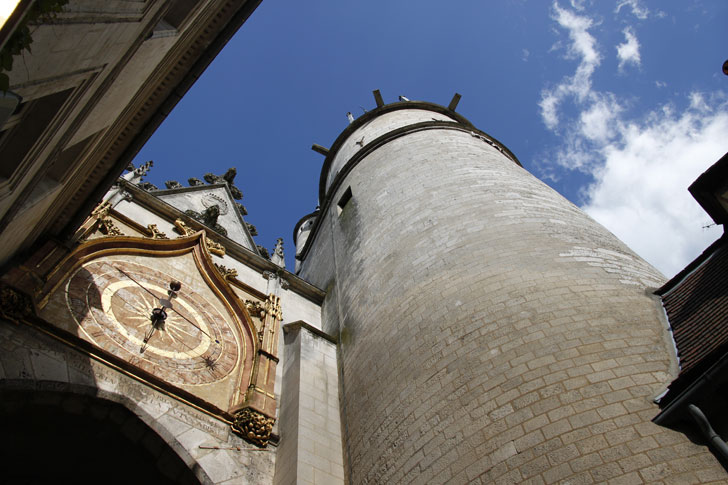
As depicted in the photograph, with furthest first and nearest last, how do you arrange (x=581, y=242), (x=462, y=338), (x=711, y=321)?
1. (x=581, y=242)
2. (x=462, y=338)
3. (x=711, y=321)

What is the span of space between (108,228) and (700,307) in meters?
7.20

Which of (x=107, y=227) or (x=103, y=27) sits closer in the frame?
(x=103, y=27)

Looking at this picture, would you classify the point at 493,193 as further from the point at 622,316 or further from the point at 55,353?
the point at 55,353

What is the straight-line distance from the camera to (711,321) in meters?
5.10

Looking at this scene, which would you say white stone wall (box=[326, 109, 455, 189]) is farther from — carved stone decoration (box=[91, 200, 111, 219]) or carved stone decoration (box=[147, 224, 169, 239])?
carved stone decoration (box=[91, 200, 111, 219])

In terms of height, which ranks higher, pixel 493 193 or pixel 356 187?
pixel 356 187

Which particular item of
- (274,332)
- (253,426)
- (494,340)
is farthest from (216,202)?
(494,340)

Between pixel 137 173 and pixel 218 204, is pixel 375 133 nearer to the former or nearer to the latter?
pixel 218 204

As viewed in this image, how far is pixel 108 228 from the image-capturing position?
7875 millimetres

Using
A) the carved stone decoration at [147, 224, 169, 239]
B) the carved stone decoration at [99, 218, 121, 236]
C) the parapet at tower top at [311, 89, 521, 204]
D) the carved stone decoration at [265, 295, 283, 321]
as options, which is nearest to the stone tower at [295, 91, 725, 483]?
the carved stone decoration at [265, 295, 283, 321]

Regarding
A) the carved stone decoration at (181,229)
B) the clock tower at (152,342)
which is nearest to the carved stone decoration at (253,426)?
the clock tower at (152,342)

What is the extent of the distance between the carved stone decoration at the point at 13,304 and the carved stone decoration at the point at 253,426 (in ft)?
8.25

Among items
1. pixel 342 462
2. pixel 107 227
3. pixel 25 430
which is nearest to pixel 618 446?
pixel 342 462

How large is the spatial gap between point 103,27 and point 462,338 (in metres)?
4.39
